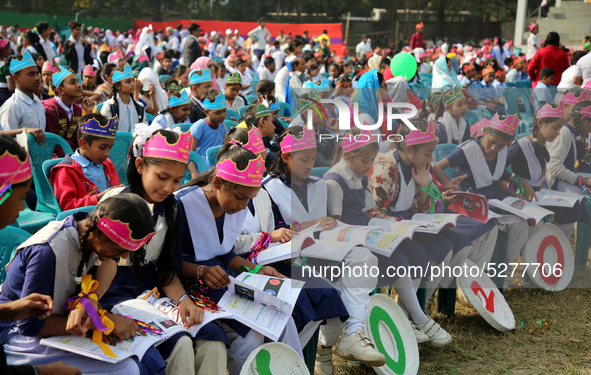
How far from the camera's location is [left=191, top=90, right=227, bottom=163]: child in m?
4.82

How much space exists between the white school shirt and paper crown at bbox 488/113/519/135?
350 cm

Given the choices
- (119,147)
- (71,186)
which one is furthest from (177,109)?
(71,186)

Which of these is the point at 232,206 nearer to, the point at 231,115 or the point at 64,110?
the point at 64,110

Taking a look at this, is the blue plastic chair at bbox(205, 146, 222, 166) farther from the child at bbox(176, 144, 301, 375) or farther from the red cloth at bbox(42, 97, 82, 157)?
the child at bbox(176, 144, 301, 375)

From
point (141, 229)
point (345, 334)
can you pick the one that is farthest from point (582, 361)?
point (141, 229)

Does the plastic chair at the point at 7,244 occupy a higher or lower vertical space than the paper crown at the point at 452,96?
lower

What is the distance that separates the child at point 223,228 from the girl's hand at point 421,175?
51.6 inches

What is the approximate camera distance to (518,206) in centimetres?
395

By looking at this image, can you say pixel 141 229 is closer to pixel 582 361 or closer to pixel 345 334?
pixel 345 334

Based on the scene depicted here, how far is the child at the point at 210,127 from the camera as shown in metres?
4.82

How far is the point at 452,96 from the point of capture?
17.2 ft

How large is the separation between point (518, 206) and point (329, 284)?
6.56 feet

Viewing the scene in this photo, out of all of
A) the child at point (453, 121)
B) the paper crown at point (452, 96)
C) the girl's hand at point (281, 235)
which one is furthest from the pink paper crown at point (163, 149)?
the paper crown at point (452, 96)

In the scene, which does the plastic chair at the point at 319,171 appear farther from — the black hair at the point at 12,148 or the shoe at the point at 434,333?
the black hair at the point at 12,148
